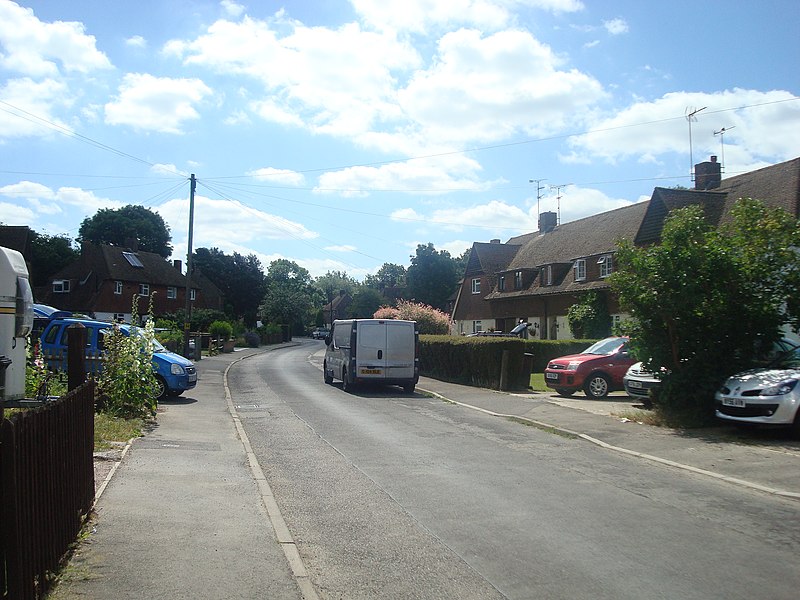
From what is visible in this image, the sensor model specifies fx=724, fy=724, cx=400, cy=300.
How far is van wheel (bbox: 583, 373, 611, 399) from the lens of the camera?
63.8ft

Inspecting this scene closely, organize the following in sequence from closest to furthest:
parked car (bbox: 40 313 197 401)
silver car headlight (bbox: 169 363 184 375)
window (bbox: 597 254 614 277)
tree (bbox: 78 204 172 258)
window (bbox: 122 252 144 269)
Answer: parked car (bbox: 40 313 197 401) → silver car headlight (bbox: 169 363 184 375) → window (bbox: 597 254 614 277) → window (bbox: 122 252 144 269) → tree (bbox: 78 204 172 258)

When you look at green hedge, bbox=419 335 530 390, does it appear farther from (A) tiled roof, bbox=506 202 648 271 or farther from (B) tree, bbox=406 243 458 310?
(B) tree, bbox=406 243 458 310

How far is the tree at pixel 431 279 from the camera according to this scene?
3132 inches

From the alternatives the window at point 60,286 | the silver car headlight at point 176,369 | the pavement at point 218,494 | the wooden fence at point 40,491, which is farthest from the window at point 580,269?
the window at point 60,286

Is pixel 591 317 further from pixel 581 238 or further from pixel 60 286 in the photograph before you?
pixel 60 286

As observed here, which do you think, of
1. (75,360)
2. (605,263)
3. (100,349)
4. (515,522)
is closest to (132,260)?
(605,263)

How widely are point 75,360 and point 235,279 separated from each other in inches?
3204

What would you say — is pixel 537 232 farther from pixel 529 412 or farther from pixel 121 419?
pixel 121 419

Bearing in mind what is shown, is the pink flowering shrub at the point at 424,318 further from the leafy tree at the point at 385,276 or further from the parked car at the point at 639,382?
the leafy tree at the point at 385,276

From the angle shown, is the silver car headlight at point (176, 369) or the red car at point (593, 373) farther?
the red car at point (593, 373)

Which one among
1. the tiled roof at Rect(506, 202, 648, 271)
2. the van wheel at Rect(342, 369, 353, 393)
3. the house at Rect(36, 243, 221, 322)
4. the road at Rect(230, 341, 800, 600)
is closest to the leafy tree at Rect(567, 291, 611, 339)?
the tiled roof at Rect(506, 202, 648, 271)

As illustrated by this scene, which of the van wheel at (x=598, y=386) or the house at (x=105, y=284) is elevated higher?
the house at (x=105, y=284)

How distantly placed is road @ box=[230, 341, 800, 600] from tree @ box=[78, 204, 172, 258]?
232ft

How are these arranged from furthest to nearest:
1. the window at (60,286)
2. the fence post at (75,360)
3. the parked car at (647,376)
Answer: the window at (60,286), the parked car at (647,376), the fence post at (75,360)
